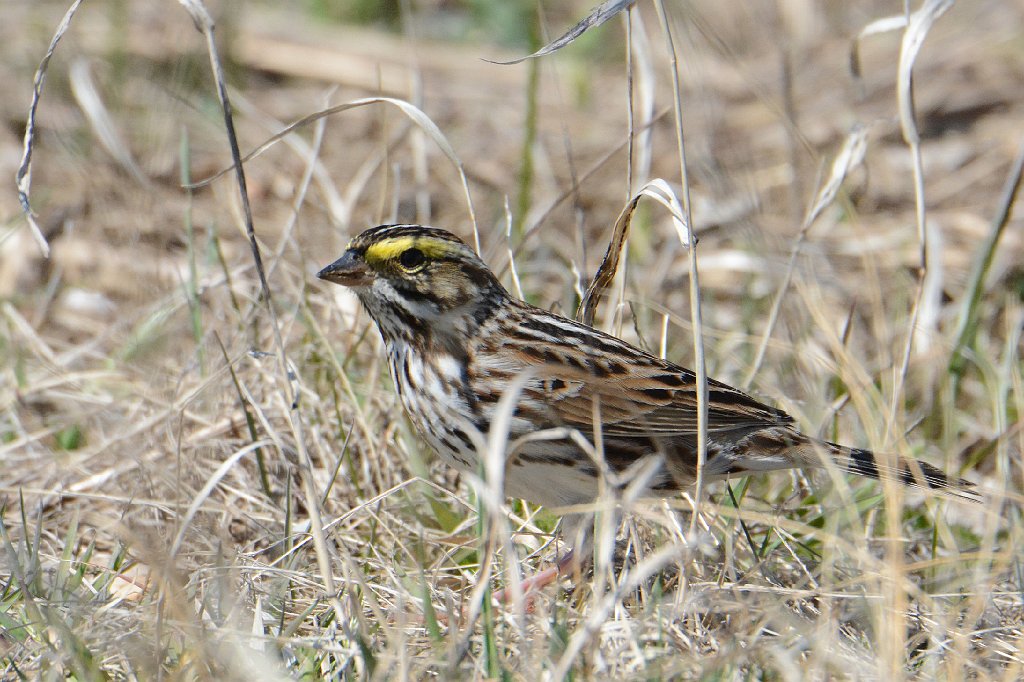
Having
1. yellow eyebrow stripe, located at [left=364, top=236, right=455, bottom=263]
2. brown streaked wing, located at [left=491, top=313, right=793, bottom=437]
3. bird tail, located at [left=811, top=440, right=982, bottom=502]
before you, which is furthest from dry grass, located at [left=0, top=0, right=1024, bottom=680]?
yellow eyebrow stripe, located at [left=364, top=236, right=455, bottom=263]

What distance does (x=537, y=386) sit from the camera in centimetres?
400

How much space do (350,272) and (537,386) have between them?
0.68 metres

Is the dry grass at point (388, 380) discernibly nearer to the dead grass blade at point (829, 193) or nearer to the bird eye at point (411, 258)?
the dead grass blade at point (829, 193)

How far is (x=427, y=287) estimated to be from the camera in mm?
4062

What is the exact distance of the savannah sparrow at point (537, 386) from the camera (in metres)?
3.95

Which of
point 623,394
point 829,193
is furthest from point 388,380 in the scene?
point 829,193

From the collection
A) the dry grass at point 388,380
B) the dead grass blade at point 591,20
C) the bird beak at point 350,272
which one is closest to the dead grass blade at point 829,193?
the dry grass at point 388,380

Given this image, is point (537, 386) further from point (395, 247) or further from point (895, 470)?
point (895, 470)

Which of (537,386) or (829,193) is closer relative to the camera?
(537,386)

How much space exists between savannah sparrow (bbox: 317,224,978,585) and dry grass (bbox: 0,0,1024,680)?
0.64 feet

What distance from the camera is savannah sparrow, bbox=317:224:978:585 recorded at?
3.95m

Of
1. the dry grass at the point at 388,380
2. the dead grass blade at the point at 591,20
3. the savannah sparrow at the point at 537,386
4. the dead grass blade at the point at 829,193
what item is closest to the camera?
the dry grass at the point at 388,380

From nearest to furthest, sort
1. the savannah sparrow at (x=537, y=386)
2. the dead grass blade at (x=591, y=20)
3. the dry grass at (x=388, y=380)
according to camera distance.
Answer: the dry grass at (x=388, y=380), the dead grass blade at (x=591, y=20), the savannah sparrow at (x=537, y=386)

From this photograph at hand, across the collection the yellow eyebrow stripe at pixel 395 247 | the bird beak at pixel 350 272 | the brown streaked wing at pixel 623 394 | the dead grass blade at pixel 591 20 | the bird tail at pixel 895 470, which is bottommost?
the bird tail at pixel 895 470
